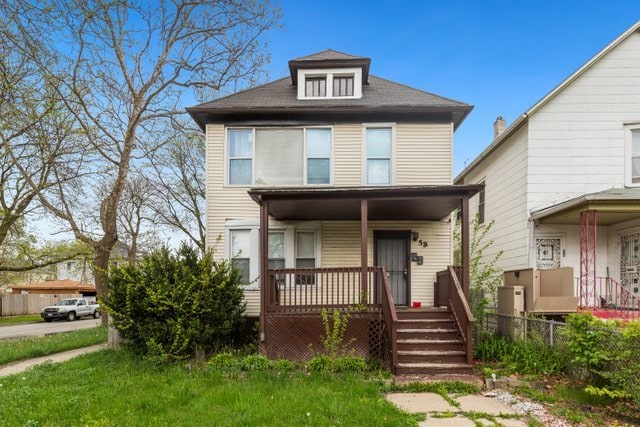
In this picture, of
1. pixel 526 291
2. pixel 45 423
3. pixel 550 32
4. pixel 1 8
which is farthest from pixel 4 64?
pixel 550 32

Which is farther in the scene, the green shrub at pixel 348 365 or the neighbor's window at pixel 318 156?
the neighbor's window at pixel 318 156

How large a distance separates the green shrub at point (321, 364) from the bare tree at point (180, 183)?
45.8 ft

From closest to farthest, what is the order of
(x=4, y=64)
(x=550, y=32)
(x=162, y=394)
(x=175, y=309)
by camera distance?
(x=162, y=394) → (x=175, y=309) → (x=4, y=64) → (x=550, y=32)

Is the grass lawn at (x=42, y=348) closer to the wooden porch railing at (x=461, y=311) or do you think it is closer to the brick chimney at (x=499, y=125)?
the wooden porch railing at (x=461, y=311)

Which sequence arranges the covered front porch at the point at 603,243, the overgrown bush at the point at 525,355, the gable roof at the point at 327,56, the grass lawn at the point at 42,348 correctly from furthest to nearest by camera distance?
the gable roof at the point at 327,56, the grass lawn at the point at 42,348, the covered front porch at the point at 603,243, the overgrown bush at the point at 525,355

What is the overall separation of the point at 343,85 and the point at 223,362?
778 centimetres

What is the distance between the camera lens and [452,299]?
26.3ft

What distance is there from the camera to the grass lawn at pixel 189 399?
15.7ft

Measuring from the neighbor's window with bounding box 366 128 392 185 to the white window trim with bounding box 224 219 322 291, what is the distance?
199 cm

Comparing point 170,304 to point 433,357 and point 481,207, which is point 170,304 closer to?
point 433,357

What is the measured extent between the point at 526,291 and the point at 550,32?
42.4 ft

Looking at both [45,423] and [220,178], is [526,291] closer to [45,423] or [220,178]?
[220,178]

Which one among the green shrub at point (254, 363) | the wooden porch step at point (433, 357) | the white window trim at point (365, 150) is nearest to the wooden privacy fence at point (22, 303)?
the green shrub at point (254, 363)

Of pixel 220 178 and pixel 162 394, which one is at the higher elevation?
pixel 220 178
